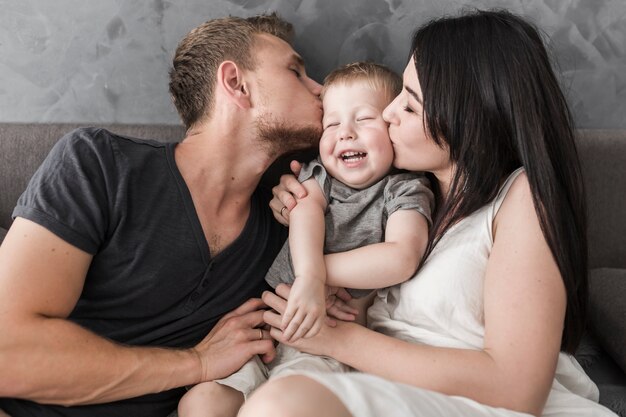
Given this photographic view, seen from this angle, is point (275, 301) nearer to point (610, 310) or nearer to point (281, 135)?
point (281, 135)

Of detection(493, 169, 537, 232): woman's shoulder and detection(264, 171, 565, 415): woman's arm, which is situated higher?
detection(493, 169, 537, 232): woman's shoulder

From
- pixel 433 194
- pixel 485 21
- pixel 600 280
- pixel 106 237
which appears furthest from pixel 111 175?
pixel 600 280

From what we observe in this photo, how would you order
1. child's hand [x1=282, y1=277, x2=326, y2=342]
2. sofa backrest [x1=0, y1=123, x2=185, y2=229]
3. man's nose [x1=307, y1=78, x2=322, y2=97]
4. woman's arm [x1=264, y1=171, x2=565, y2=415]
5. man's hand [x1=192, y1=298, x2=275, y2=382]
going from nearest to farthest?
woman's arm [x1=264, y1=171, x2=565, y2=415]
child's hand [x1=282, y1=277, x2=326, y2=342]
man's hand [x1=192, y1=298, x2=275, y2=382]
man's nose [x1=307, y1=78, x2=322, y2=97]
sofa backrest [x1=0, y1=123, x2=185, y2=229]

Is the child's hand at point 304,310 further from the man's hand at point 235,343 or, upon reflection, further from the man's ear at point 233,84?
the man's ear at point 233,84

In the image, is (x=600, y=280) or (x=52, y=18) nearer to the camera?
(x=600, y=280)

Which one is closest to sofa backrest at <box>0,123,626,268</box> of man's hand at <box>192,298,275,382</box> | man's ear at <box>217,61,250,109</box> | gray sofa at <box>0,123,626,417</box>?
gray sofa at <box>0,123,626,417</box>

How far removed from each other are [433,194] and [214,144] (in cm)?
59

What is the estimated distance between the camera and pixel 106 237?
1.49 metres

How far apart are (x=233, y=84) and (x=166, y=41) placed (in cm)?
44

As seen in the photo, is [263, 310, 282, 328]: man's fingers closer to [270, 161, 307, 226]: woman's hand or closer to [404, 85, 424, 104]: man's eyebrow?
[270, 161, 307, 226]: woman's hand

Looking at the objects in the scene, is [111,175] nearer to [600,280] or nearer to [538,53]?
[538,53]

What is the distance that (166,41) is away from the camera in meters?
2.03

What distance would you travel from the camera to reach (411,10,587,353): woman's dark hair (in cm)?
136

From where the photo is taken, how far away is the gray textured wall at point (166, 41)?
2016 millimetres
